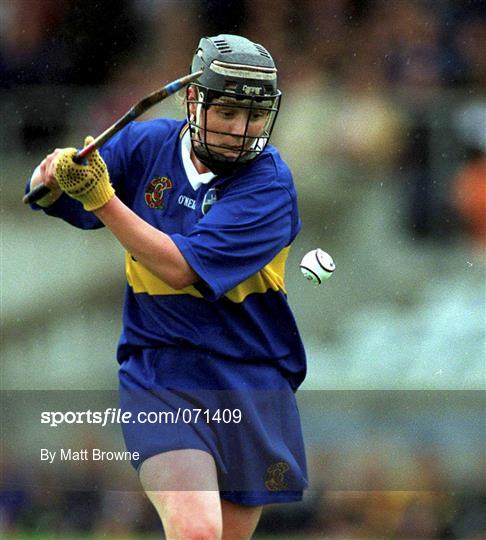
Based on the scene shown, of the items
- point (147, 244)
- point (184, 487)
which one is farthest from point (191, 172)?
point (184, 487)

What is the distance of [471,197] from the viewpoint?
5.89m

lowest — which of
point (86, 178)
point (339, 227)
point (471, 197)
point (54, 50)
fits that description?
point (339, 227)

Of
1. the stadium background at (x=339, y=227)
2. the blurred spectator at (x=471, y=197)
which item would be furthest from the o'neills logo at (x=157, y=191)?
the blurred spectator at (x=471, y=197)

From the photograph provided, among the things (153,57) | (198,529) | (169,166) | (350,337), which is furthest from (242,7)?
(198,529)

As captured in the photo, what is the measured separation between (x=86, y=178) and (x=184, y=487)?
81 centimetres

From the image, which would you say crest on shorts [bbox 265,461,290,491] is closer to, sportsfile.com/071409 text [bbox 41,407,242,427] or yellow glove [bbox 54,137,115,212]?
sportsfile.com/071409 text [bbox 41,407,242,427]

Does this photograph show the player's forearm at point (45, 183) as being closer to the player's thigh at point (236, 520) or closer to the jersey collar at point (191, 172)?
the jersey collar at point (191, 172)

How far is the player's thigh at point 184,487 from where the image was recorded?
10.9 feet

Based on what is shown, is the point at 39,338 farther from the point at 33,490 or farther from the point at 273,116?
the point at 273,116

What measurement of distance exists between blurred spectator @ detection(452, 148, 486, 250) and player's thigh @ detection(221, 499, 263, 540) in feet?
8.29

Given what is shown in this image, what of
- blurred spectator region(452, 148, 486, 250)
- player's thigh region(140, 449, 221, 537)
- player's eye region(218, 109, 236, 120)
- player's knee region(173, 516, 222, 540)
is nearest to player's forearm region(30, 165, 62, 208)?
player's eye region(218, 109, 236, 120)

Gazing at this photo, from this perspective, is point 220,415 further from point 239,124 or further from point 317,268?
point 239,124

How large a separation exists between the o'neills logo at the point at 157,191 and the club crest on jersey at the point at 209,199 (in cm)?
11

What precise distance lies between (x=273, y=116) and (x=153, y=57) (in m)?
2.38
